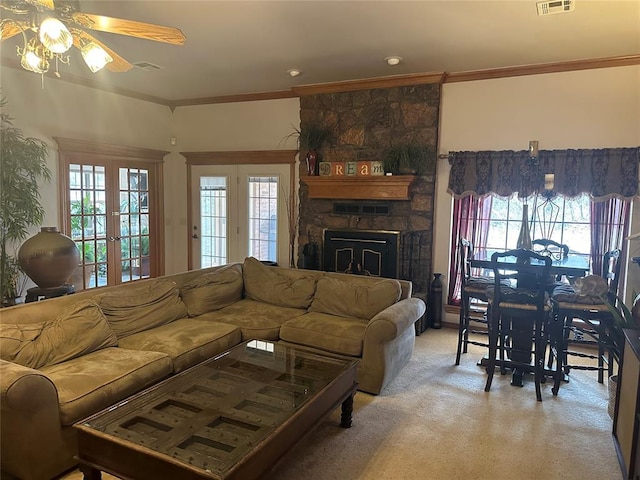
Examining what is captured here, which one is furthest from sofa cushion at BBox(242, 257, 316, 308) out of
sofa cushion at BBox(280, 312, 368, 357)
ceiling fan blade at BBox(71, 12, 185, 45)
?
ceiling fan blade at BBox(71, 12, 185, 45)

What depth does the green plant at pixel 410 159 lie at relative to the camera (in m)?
5.08

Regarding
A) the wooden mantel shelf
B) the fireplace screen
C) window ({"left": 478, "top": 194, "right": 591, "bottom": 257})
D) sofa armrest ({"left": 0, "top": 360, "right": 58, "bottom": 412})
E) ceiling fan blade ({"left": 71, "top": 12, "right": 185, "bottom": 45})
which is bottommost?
sofa armrest ({"left": 0, "top": 360, "right": 58, "bottom": 412})

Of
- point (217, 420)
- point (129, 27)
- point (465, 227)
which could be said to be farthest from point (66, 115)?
point (465, 227)

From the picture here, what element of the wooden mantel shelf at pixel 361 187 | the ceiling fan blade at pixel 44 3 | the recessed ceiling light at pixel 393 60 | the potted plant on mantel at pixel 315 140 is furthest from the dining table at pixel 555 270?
the ceiling fan blade at pixel 44 3

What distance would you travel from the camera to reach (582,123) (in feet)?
14.7

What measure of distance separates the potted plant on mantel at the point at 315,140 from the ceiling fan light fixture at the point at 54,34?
3.55 metres

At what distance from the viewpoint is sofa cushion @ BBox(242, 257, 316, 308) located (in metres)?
4.16

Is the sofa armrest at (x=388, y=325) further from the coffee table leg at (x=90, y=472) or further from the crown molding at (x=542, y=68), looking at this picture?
the crown molding at (x=542, y=68)

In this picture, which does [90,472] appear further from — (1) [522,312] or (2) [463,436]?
(1) [522,312]

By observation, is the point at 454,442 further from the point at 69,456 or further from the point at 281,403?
the point at 69,456

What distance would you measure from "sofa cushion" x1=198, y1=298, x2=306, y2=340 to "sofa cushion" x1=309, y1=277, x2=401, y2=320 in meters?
0.24

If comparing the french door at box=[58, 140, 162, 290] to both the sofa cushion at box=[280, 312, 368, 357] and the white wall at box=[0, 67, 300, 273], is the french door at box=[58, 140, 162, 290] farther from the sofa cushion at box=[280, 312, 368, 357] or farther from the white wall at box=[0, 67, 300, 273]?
the sofa cushion at box=[280, 312, 368, 357]

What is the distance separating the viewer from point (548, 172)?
4551 millimetres

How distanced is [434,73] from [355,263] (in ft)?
7.74
